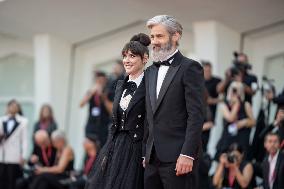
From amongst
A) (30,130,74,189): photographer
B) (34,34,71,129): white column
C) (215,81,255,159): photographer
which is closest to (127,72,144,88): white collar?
(215,81,255,159): photographer

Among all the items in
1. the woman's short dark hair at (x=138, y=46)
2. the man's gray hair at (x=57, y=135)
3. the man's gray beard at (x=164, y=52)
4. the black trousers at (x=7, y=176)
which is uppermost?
the woman's short dark hair at (x=138, y=46)

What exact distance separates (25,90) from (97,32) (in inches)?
85.0

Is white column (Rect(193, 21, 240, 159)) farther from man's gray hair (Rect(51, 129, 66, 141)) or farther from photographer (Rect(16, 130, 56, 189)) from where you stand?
photographer (Rect(16, 130, 56, 189))

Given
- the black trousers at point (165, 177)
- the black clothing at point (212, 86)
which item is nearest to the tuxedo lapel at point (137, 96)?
the black trousers at point (165, 177)

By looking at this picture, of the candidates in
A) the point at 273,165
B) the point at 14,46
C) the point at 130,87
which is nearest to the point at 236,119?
the point at 273,165

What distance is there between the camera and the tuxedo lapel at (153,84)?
4586 mm

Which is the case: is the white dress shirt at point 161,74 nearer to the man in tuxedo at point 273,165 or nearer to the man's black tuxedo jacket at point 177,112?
the man's black tuxedo jacket at point 177,112

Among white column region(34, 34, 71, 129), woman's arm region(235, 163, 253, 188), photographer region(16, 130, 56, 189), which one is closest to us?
A: woman's arm region(235, 163, 253, 188)

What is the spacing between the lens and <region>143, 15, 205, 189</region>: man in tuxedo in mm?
4395

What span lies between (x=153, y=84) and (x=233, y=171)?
11.2 feet

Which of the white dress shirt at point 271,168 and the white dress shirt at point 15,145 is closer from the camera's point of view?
the white dress shirt at point 271,168

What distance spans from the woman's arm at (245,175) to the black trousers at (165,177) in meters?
3.20

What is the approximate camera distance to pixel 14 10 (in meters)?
10.6

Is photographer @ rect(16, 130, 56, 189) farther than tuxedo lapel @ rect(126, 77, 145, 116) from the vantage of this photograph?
Yes
